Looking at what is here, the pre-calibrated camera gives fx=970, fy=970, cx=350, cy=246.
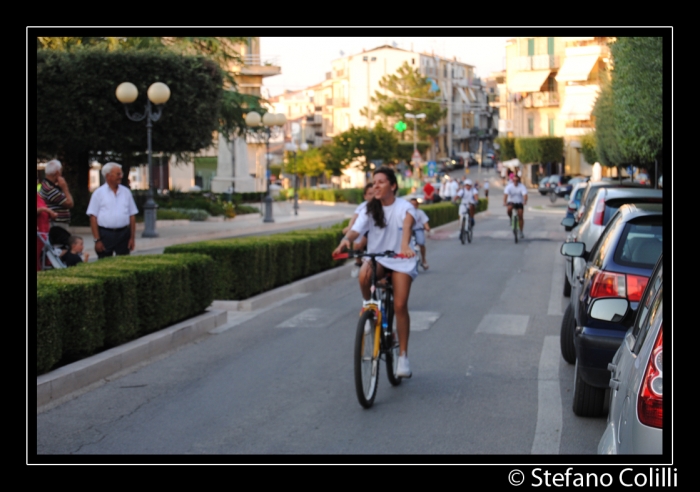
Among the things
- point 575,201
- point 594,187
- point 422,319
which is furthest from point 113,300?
point 575,201

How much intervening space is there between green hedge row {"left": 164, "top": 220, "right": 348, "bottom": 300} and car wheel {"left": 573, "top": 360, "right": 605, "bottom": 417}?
614 cm

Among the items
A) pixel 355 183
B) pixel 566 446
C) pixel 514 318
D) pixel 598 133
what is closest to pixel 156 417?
pixel 566 446

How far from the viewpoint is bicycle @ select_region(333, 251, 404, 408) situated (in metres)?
7.16

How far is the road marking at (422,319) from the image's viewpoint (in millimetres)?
11391

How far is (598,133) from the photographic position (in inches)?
1592

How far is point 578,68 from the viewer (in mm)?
70312

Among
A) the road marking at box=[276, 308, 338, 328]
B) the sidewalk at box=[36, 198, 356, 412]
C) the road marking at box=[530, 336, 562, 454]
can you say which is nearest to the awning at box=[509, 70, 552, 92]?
the sidewalk at box=[36, 198, 356, 412]

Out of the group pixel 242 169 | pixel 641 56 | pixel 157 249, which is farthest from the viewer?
pixel 242 169

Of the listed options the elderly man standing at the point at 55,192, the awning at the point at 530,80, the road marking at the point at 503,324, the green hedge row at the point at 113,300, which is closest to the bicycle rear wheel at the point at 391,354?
the green hedge row at the point at 113,300

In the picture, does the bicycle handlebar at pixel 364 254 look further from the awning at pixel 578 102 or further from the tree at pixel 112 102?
the awning at pixel 578 102

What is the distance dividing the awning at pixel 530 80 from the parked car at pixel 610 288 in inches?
3163
